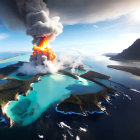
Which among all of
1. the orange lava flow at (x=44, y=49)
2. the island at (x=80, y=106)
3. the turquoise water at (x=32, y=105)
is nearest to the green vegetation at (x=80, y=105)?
the island at (x=80, y=106)

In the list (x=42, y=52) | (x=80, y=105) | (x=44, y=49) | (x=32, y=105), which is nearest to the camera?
(x=80, y=105)

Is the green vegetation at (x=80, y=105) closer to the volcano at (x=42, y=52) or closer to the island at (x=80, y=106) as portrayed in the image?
the island at (x=80, y=106)

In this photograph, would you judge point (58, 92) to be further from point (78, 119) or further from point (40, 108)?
point (78, 119)

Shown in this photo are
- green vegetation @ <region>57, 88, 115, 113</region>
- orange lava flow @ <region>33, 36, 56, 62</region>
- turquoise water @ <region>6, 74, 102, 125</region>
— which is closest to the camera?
turquoise water @ <region>6, 74, 102, 125</region>

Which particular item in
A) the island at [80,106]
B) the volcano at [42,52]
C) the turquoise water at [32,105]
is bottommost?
the turquoise water at [32,105]

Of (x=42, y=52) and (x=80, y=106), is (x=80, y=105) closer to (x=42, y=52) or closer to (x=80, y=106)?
(x=80, y=106)

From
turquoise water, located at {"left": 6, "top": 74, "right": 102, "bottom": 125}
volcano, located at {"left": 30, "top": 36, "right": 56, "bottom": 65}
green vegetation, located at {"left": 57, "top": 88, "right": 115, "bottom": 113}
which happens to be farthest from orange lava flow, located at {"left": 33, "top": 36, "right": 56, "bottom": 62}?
A: green vegetation, located at {"left": 57, "top": 88, "right": 115, "bottom": 113}

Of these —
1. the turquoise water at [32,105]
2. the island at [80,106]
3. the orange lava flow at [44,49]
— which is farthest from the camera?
the orange lava flow at [44,49]

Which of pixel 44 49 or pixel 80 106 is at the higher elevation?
pixel 44 49

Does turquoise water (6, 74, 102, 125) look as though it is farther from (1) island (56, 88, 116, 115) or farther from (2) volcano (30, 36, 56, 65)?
(2) volcano (30, 36, 56, 65)

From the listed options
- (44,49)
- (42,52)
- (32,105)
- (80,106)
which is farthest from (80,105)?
(44,49)

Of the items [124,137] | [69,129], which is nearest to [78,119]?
[69,129]
